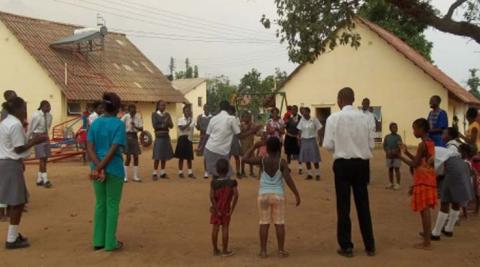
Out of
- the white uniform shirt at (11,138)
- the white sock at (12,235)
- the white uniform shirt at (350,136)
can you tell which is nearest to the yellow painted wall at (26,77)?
the white uniform shirt at (11,138)

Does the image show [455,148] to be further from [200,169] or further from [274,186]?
[200,169]

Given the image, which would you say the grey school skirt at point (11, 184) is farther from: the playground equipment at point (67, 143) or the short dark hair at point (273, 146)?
the playground equipment at point (67, 143)

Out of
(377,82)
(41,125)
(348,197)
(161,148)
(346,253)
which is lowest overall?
(346,253)

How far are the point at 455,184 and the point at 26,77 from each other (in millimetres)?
22942

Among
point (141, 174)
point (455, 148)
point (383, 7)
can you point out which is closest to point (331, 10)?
point (383, 7)

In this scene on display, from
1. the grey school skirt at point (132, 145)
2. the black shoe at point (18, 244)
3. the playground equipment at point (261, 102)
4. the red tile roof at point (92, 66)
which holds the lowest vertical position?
the black shoe at point (18, 244)

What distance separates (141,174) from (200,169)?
200 centimetres

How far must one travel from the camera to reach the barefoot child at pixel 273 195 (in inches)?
227

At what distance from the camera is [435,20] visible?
10086mm

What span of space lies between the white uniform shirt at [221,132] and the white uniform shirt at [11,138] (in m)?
2.81

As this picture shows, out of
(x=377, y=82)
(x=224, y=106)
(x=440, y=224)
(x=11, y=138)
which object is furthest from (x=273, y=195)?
(x=377, y=82)

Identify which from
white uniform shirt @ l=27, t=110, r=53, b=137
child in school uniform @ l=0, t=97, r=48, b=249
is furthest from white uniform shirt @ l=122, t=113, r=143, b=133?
child in school uniform @ l=0, t=97, r=48, b=249

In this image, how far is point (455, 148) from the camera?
23.4 ft

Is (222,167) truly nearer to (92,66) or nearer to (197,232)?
(197,232)
